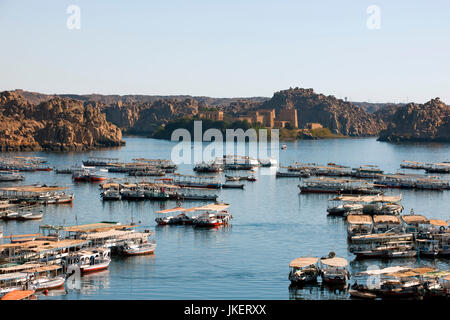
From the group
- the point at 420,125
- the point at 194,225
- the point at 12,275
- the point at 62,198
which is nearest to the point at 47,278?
the point at 12,275

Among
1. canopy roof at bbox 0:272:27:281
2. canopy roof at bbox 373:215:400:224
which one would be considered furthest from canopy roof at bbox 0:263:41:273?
canopy roof at bbox 373:215:400:224

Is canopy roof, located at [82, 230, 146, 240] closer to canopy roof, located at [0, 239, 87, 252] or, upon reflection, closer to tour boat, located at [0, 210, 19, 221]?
canopy roof, located at [0, 239, 87, 252]

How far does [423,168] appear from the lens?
7956 cm

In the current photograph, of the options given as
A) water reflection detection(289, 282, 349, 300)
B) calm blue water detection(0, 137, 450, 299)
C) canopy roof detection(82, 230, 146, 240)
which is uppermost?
canopy roof detection(82, 230, 146, 240)

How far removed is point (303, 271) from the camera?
2402 cm

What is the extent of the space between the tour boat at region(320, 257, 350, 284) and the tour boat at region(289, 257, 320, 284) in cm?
33

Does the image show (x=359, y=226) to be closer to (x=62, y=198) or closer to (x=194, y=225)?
(x=194, y=225)

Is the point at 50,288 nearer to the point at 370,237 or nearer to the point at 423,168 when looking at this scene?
the point at 370,237

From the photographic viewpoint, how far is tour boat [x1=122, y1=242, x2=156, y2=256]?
95.9ft

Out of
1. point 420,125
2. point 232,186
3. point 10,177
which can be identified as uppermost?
point 420,125

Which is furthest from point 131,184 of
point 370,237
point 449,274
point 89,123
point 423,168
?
point 89,123

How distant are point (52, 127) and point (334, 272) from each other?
103968 mm

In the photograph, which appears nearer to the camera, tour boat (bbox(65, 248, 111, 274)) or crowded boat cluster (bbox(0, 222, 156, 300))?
crowded boat cluster (bbox(0, 222, 156, 300))

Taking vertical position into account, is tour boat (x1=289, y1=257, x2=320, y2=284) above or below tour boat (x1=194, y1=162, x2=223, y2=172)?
below
